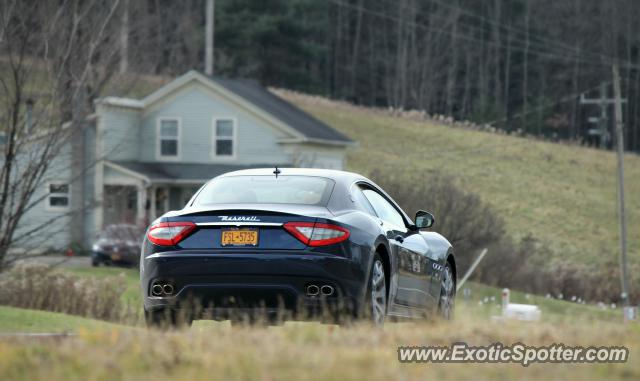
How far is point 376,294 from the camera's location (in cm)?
1082

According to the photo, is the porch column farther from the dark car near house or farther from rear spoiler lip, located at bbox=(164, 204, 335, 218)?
rear spoiler lip, located at bbox=(164, 204, 335, 218)

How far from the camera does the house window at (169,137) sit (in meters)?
52.4

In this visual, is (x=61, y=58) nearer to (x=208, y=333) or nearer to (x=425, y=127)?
(x=208, y=333)

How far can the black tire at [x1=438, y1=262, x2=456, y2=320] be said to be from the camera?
13.1 metres

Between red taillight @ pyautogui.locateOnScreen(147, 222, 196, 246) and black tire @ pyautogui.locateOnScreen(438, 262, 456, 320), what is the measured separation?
11.4 ft

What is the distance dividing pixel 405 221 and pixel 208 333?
410 cm

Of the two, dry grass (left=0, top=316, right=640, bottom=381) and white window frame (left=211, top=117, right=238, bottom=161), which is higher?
white window frame (left=211, top=117, right=238, bottom=161)

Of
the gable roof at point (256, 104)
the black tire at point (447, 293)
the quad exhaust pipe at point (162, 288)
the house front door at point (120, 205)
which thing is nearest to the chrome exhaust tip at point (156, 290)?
the quad exhaust pipe at point (162, 288)

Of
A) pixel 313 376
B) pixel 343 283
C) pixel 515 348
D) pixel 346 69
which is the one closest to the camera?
pixel 313 376

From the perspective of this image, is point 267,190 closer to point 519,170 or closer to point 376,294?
point 376,294

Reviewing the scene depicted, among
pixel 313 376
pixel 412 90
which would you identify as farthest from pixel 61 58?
pixel 412 90

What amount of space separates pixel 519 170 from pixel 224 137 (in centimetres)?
2827

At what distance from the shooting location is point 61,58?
72.8ft

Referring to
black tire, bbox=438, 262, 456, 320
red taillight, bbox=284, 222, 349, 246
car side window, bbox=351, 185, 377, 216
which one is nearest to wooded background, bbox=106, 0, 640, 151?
black tire, bbox=438, 262, 456, 320
